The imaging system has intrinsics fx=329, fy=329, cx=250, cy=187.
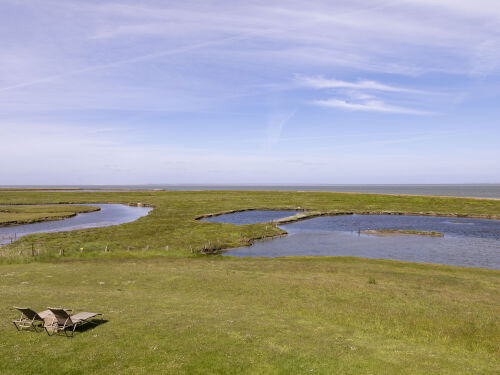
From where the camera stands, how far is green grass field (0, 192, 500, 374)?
15648 millimetres

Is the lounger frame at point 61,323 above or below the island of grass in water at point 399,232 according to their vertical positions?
above

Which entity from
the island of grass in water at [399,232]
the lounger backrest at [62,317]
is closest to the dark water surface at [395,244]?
the island of grass in water at [399,232]

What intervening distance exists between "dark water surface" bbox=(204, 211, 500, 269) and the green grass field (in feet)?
41.2

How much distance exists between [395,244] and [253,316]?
183 ft

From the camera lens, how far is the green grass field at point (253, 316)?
15.6 meters

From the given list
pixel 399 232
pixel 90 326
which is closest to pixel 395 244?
pixel 399 232

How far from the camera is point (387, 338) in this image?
2017 cm

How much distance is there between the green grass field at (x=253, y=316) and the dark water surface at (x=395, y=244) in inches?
494

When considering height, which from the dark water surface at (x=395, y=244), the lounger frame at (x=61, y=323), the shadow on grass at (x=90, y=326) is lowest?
the dark water surface at (x=395, y=244)

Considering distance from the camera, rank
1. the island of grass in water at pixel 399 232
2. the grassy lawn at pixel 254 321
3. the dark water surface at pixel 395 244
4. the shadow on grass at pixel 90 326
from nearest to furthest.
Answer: the grassy lawn at pixel 254 321 < the shadow on grass at pixel 90 326 < the dark water surface at pixel 395 244 < the island of grass in water at pixel 399 232

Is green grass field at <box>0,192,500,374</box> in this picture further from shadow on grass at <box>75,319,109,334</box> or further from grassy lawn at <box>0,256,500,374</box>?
shadow on grass at <box>75,319,109,334</box>

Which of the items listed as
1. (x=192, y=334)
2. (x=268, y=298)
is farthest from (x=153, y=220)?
(x=192, y=334)

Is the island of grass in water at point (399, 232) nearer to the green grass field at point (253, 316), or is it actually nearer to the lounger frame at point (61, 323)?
the green grass field at point (253, 316)

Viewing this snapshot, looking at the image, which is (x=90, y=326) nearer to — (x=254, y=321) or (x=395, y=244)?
(x=254, y=321)
